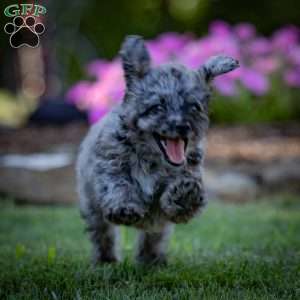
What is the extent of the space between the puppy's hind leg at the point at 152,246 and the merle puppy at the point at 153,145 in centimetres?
54

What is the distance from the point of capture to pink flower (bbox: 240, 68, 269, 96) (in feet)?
38.5

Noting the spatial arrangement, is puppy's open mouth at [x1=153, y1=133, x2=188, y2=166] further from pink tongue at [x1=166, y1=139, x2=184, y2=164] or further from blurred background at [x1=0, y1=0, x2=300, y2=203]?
blurred background at [x1=0, y1=0, x2=300, y2=203]

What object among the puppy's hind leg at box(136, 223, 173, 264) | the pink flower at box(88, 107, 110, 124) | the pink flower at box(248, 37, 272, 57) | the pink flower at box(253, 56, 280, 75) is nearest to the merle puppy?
the puppy's hind leg at box(136, 223, 173, 264)

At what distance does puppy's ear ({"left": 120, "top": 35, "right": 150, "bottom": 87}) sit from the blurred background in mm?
870

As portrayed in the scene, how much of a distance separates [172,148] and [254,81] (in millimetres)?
7455

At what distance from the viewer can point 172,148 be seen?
180 inches

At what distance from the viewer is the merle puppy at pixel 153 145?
4.51 meters

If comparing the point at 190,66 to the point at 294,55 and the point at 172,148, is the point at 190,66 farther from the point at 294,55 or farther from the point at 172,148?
the point at 172,148

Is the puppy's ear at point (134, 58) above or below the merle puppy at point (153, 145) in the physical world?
above

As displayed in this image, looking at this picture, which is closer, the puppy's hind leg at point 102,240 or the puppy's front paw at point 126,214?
the puppy's front paw at point 126,214

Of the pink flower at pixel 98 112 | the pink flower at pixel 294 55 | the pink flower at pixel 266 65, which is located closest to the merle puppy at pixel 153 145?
the pink flower at pixel 98 112

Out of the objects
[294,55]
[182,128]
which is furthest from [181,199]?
[294,55]

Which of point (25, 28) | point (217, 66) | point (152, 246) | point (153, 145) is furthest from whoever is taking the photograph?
point (25, 28)

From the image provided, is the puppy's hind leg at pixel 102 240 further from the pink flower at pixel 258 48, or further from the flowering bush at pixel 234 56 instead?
the pink flower at pixel 258 48
